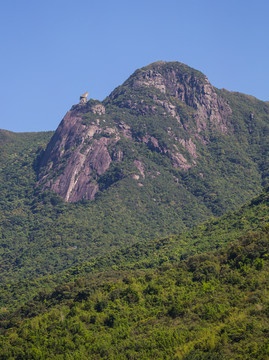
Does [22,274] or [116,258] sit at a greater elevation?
[116,258]

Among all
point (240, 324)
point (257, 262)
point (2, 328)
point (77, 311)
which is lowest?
point (2, 328)

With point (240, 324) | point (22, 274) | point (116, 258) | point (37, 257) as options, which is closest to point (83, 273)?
point (116, 258)

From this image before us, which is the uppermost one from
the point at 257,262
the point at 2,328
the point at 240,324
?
the point at 257,262

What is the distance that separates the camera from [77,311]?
312 feet

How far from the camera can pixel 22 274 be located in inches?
7072

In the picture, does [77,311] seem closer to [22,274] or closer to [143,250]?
[143,250]

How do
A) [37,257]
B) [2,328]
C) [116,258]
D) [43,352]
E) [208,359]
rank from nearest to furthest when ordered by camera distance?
[208,359] < [43,352] < [2,328] < [116,258] < [37,257]

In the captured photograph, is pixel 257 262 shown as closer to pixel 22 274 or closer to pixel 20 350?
pixel 20 350

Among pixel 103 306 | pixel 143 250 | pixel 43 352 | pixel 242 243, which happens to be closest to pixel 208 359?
pixel 43 352

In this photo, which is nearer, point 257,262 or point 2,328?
point 257,262

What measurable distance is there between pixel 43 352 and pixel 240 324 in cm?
2682

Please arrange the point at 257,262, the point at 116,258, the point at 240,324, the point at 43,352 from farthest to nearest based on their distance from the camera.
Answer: the point at 116,258 < the point at 257,262 < the point at 43,352 < the point at 240,324

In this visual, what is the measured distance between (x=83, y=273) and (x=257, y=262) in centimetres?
6635

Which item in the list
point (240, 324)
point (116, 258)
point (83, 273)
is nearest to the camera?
point (240, 324)
